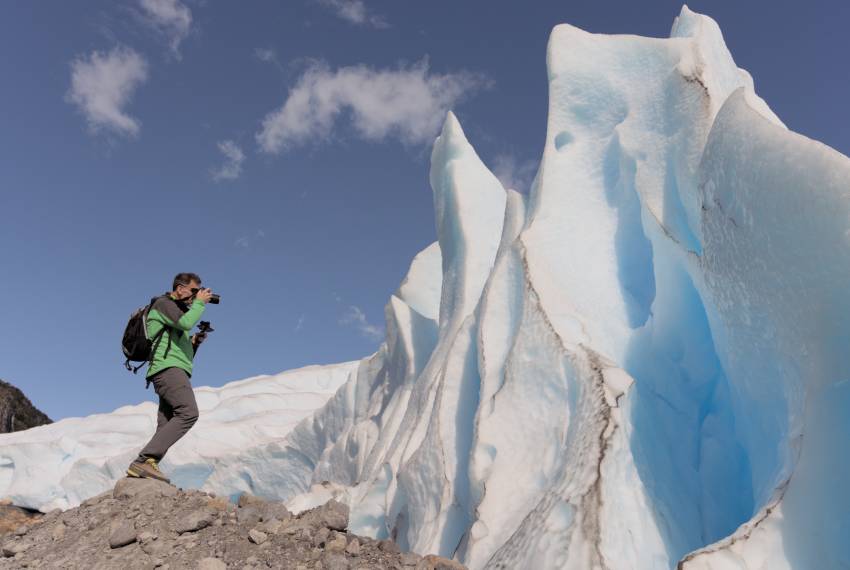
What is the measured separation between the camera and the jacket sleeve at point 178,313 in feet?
12.3

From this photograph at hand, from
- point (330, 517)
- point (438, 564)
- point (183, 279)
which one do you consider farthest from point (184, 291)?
point (438, 564)

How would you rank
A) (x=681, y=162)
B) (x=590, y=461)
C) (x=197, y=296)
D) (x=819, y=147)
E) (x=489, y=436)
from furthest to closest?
1. (x=681, y=162)
2. (x=489, y=436)
3. (x=197, y=296)
4. (x=590, y=461)
5. (x=819, y=147)

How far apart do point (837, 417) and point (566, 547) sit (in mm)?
1216

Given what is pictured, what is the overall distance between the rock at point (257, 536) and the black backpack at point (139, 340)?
4.27 ft

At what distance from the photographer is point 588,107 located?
5809mm

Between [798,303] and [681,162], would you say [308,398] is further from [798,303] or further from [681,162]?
[798,303]

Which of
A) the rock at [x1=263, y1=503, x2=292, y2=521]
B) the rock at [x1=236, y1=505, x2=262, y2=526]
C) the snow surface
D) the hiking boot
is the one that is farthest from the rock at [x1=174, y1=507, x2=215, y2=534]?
the snow surface

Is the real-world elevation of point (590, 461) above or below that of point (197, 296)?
below

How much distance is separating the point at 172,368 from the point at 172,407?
242 mm

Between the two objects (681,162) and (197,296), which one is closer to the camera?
(197,296)

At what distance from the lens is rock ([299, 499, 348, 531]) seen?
10.9ft

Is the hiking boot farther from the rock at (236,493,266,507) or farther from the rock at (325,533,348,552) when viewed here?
the rock at (325,533,348,552)

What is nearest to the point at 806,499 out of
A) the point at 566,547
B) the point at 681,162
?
the point at 566,547

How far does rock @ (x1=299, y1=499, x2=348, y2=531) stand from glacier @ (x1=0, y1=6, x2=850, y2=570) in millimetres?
782
